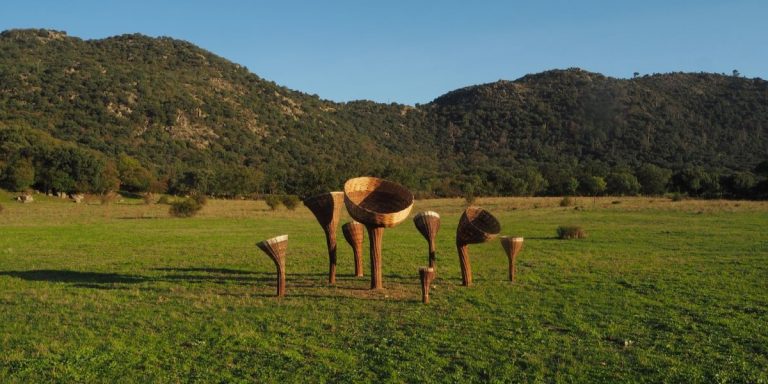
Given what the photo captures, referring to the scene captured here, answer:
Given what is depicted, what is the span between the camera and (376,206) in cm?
1245

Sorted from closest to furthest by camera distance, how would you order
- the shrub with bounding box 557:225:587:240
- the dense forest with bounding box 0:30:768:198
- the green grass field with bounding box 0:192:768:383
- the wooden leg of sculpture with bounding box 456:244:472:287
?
the green grass field with bounding box 0:192:768:383
the wooden leg of sculpture with bounding box 456:244:472:287
the shrub with bounding box 557:225:587:240
the dense forest with bounding box 0:30:768:198

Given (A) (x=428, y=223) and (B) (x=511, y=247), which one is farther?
(B) (x=511, y=247)

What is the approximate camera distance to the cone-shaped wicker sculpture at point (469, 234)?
465 inches

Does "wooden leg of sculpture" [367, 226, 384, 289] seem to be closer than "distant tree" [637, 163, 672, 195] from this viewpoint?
Yes

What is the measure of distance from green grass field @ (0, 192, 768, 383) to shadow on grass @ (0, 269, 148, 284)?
1.6 inches

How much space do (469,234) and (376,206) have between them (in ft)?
6.96

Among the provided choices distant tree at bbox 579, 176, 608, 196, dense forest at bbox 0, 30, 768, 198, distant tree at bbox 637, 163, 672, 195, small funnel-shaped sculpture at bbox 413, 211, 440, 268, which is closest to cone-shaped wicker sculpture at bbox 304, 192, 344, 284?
small funnel-shaped sculpture at bbox 413, 211, 440, 268

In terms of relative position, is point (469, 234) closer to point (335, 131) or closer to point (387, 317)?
point (387, 317)

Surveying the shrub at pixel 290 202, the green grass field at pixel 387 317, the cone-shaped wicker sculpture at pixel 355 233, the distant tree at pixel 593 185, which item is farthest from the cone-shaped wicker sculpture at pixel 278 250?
the distant tree at pixel 593 185

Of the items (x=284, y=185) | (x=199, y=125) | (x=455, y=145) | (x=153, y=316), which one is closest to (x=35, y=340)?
(x=153, y=316)

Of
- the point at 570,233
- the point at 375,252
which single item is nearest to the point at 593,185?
the point at 570,233

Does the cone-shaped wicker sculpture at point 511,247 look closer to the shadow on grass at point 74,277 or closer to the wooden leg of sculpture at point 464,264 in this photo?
the wooden leg of sculpture at point 464,264

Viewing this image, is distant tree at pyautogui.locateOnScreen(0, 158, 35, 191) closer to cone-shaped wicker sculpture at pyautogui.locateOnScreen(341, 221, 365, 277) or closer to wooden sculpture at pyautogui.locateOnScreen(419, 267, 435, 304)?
cone-shaped wicker sculpture at pyautogui.locateOnScreen(341, 221, 365, 277)

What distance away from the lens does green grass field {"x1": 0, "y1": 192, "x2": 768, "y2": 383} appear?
650cm
